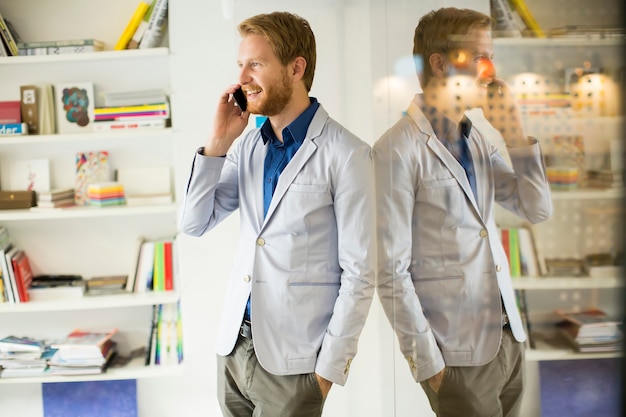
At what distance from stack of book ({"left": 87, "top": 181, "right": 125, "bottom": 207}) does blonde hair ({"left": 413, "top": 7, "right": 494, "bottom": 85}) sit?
2290 millimetres

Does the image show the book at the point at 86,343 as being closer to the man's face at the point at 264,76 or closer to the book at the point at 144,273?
the book at the point at 144,273

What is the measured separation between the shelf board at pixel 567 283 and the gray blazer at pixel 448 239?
0.04 metres

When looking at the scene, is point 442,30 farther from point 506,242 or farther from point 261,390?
point 261,390

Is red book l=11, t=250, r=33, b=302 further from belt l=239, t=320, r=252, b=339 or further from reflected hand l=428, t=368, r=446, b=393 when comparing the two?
reflected hand l=428, t=368, r=446, b=393

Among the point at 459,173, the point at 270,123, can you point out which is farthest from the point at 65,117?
the point at 459,173

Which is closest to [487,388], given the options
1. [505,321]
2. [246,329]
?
[505,321]

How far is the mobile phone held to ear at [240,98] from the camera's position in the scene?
1.72 metres

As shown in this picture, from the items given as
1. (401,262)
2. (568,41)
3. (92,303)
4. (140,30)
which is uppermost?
(140,30)

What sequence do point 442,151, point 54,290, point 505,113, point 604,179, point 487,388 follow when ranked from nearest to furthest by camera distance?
point 604,179 < point 505,113 < point 487,388 < point 442,151 < point 54,290

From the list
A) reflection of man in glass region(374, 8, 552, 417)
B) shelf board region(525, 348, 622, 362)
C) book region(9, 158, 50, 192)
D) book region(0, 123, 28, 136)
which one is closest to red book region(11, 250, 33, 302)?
book region(9, 158, 50, 192)

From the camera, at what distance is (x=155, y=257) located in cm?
297

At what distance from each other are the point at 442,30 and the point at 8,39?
8.78ft

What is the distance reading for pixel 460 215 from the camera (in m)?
0.71

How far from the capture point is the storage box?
2.91 meters
